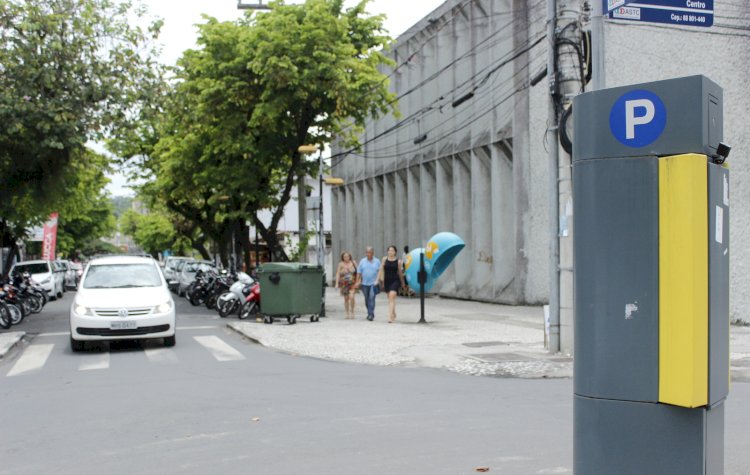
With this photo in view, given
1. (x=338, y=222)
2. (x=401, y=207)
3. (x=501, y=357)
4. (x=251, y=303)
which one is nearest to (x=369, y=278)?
(x=251, y=303)

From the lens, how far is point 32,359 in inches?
533

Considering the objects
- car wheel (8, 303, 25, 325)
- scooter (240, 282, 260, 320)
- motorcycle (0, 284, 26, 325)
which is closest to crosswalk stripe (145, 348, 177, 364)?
scooter (240, 282, 260, 320)

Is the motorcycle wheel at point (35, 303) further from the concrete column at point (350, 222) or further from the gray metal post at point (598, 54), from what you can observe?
the gray metal post at point (598, 54)

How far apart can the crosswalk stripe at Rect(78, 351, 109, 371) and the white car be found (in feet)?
1.16

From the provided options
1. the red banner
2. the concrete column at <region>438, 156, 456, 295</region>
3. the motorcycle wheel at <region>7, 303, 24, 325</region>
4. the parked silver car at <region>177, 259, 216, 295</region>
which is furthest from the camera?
the red banner

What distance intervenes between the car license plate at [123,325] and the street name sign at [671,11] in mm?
9557

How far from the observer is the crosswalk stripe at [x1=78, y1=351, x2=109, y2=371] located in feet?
40.0

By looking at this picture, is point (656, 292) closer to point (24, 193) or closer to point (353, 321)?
point (353, 321)

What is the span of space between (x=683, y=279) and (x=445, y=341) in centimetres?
1123

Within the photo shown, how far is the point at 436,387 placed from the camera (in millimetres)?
9734

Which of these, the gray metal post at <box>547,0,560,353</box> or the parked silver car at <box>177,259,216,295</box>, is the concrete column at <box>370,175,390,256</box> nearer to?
the parked silver car at <box>177,259,216,295</box>

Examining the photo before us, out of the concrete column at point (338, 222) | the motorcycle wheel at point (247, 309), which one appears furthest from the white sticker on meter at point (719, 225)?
the concrete column at point (338, 222)

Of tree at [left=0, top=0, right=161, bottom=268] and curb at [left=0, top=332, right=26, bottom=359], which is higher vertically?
tree at [left=0, top=0, right=161, bottom=268]

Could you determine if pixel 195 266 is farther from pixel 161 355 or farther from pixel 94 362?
pixel 94 362
